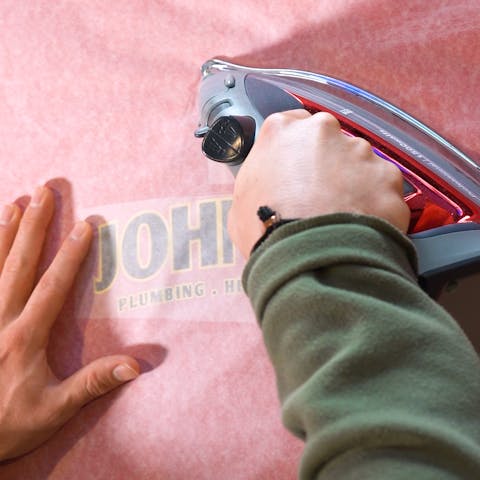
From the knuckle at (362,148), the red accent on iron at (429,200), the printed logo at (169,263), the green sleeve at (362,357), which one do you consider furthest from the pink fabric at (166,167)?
the green sleeve at (362,357)

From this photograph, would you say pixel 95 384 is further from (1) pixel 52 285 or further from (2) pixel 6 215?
(2) pixel 6 215

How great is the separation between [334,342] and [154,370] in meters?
0.52

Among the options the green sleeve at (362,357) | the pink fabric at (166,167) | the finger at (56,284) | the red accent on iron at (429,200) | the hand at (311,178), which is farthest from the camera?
the finger at (56,284)

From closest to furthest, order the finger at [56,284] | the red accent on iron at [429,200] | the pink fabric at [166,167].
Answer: the red accent on iron at [429,200]
the pink fabric at [166,167]
the finger at [56,284]

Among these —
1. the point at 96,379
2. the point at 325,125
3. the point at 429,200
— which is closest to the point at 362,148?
the point at 325,125

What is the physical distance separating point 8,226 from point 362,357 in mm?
716

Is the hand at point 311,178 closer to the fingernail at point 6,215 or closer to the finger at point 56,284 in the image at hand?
the finger at point 56,284

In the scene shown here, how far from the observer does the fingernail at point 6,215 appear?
0.97 m

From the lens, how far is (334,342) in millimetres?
411

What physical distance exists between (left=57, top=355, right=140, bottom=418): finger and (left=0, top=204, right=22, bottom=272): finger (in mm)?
212

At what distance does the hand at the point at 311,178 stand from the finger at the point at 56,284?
40 cm

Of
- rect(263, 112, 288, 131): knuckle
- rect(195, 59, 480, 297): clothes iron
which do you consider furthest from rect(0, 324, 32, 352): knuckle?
rect(263, 112, 288, 131): knuckle

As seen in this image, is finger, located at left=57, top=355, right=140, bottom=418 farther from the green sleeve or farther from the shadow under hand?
the green sleeve

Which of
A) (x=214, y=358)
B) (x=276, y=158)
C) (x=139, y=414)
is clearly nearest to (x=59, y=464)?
(x=139, y=414)
